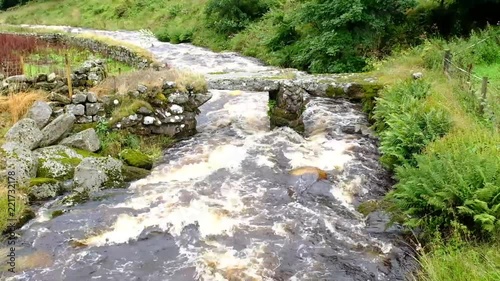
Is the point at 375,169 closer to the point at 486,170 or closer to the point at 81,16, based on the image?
the point at 486,170

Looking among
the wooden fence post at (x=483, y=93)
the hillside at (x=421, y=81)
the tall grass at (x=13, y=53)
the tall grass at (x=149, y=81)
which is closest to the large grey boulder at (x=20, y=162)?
the tall grass at (x=149, y=81)

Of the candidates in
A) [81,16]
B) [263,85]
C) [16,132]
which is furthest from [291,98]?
[81,16]

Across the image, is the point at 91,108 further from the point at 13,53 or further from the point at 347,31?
the point at 347,31

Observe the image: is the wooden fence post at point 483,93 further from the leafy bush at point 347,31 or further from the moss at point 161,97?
the moss at point 161,97

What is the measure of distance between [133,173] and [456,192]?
6.36m

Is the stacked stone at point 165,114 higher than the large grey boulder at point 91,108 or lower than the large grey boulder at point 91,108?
lower

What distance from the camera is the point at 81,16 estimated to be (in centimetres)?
4184

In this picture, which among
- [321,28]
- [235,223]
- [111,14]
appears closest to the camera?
[235,223]

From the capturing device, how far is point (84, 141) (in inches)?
386

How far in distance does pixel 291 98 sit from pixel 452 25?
9120 millimetres

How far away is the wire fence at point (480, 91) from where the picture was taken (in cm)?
982

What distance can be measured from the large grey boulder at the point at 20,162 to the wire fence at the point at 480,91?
9561 mm

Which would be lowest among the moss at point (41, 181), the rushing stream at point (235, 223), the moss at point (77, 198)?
the rushing stream at point (235, 223)

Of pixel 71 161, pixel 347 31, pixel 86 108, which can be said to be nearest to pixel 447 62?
pixel 347 31
